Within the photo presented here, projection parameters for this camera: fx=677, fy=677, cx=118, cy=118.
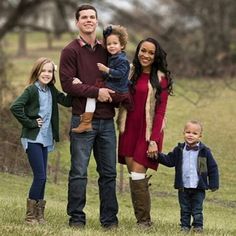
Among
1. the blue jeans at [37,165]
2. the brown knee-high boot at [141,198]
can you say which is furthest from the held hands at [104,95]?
the brown knee-high boot at [141,198]

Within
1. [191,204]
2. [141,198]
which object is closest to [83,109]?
[141,198]

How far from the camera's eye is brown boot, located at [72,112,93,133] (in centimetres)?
714

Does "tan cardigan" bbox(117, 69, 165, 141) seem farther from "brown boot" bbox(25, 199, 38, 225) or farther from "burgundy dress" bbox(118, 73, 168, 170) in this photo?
"brown boot" bbox(25, 199, 38, 225)

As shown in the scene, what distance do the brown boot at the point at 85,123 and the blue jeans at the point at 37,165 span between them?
0.49 m

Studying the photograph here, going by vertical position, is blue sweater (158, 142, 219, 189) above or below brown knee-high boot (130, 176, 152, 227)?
above

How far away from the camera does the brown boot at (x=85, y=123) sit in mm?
7137

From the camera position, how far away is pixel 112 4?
66.8 ft

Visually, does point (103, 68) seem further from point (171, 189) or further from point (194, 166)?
point (171, 189)

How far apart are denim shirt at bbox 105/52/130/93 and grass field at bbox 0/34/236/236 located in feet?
5.06

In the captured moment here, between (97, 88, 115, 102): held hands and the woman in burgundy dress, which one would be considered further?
the woman in burgundy dress

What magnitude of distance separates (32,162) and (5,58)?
16322mm

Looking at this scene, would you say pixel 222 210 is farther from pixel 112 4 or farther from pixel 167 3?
pixel 167 3

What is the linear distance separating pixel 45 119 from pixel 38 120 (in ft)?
0.41

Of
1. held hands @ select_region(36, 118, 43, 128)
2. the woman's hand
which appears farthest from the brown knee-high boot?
held hands @ select_region(36, 118, 43, 128)
